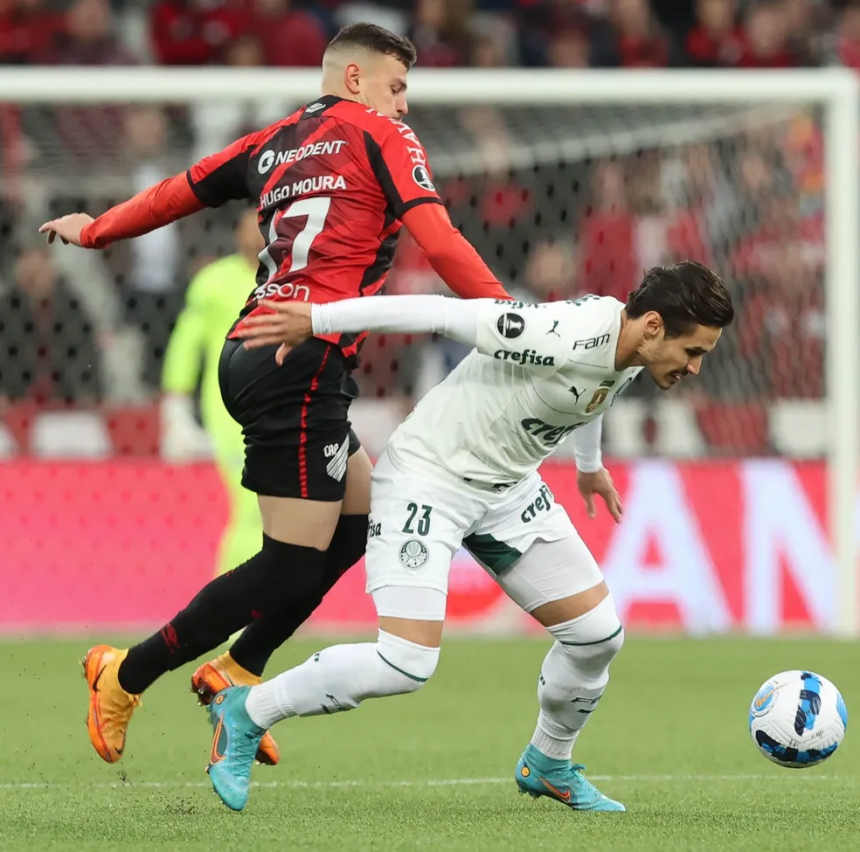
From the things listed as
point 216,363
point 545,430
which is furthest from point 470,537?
point 216,363

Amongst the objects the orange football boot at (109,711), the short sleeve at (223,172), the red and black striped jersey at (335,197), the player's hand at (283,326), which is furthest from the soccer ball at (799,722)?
the short sleeve at (223,172)

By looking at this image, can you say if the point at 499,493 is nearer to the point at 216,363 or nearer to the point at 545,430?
the point at 545,430

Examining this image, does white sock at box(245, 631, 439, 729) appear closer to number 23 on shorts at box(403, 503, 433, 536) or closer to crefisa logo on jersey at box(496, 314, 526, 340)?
number 23 on shorts at box(403, 503, 433, 536)

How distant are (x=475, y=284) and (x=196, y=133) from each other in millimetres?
5716

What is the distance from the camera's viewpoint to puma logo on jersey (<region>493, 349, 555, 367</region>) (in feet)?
15.7

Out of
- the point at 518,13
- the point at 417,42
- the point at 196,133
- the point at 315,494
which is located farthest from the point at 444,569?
the point at 518,13

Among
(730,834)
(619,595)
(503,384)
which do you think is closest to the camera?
(730,834)

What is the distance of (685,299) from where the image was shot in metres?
4.75

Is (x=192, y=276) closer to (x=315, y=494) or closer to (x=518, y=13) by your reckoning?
(x=518, y=13)

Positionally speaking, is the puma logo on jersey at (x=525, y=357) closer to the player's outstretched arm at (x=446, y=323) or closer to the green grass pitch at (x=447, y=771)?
the player's outstretched arm at (x=446, y=323)

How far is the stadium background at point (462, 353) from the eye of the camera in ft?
32.8

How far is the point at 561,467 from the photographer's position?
10117 millimetres

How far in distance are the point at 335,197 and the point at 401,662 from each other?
4.57 feet

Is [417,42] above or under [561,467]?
above
